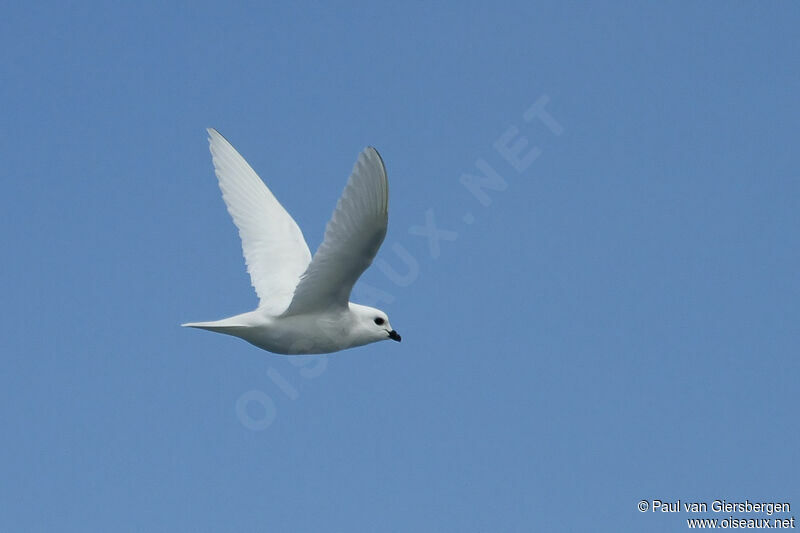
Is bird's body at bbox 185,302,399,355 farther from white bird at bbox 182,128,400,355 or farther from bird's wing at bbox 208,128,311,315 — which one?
bird's wing at bbox 208,128,311,315

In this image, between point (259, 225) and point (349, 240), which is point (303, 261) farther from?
point (349, 240)

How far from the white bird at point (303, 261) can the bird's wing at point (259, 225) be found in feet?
0.05

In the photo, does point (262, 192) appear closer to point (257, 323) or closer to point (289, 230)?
point (289, 230)

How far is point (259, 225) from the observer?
15430 millimetres

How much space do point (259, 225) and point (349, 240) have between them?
14.5 ft

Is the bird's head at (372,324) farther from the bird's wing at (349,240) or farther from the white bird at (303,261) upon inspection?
the bird's wing at (349,240)

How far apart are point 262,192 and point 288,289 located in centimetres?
241

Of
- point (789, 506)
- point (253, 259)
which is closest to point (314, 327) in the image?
point (253, 259)

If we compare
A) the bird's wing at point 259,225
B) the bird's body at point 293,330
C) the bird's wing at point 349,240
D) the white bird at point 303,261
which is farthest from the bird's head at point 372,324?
the bird's wing at point 259,225

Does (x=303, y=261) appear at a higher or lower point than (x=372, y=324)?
higher

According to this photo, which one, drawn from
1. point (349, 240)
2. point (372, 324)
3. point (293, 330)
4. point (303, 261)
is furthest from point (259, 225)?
point (349, 240)

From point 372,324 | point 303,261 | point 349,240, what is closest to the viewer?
point 349,240

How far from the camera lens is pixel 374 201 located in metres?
10.9

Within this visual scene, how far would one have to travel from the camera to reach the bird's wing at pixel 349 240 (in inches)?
420
